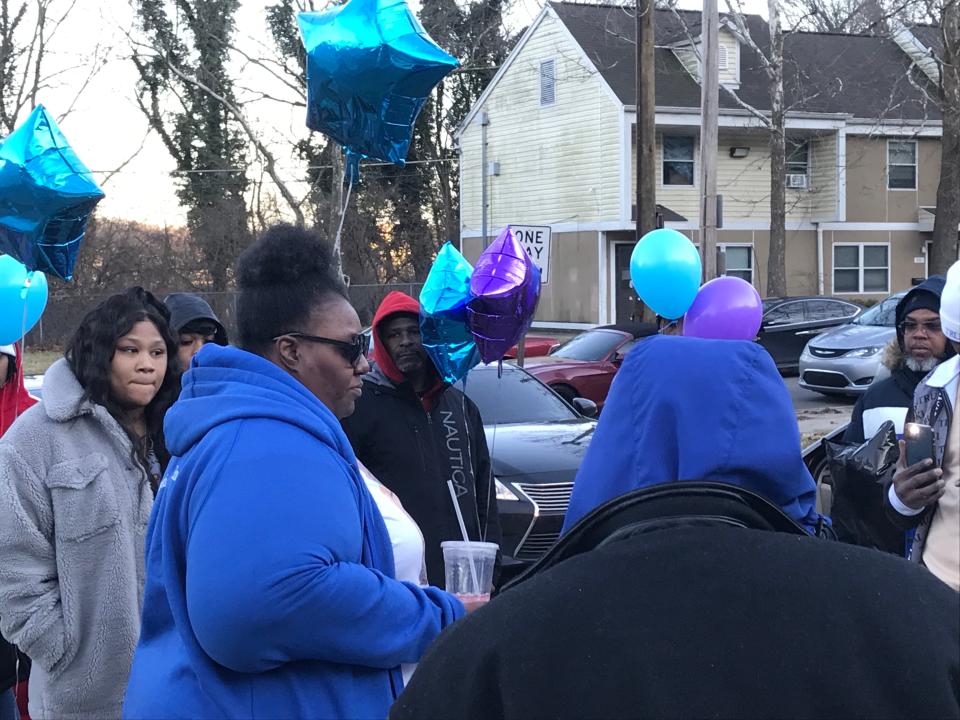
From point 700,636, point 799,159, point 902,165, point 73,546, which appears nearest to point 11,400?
point 73,546

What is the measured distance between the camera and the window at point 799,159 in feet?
102

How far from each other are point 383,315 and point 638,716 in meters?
3.31

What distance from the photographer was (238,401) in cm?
205

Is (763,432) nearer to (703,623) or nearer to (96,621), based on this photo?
(703,623)

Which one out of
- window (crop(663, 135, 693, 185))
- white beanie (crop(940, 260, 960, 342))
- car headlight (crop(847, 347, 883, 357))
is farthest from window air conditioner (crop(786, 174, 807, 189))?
white beanie (crop(940, 260, 960, 342))

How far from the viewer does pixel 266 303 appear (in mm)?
2293

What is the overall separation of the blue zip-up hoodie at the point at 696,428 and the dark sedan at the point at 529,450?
3.98 metres

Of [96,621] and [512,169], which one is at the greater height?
[512,169]

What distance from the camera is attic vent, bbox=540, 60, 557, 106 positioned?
101ft

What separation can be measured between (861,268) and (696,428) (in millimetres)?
32109

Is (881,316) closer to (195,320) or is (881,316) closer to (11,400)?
(195,320)

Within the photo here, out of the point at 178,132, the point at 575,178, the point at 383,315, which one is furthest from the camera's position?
the point at 178,132

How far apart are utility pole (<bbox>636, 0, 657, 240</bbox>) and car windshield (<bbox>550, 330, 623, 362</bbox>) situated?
1672 mm

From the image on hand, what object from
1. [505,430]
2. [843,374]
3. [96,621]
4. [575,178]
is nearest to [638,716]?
[96,621]
